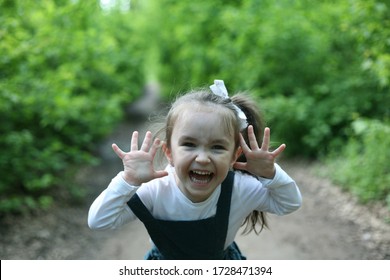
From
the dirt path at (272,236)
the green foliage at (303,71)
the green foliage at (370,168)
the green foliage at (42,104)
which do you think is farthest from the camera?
the green foliage at (303,71)

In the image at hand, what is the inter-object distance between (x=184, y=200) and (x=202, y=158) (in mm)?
279

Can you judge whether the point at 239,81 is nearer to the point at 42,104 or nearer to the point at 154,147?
the point at 42,104

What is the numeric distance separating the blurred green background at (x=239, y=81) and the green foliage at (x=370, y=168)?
1 centimetres

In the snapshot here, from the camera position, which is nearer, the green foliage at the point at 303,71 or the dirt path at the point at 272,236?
the dirt path at the point at 272,236

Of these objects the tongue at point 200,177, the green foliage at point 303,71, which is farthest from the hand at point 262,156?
the green foliage at point 303,71

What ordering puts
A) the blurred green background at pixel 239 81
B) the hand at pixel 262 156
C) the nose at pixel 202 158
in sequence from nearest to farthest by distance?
the nose at pixel 202 158 < the hand at pixel 262 156 < the blurred green background at pixel 239 81

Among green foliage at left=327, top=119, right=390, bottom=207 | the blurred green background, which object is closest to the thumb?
the blurred green background

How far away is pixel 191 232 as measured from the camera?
208cm

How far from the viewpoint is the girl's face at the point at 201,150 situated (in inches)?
76.0

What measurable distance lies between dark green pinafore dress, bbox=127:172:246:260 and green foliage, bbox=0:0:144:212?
8.39ft

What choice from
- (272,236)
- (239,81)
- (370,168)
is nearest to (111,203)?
(272,236)

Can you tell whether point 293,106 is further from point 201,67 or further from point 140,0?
point 140,0

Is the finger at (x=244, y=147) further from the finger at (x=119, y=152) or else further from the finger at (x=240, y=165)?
the finger at (x=119, y=152)
